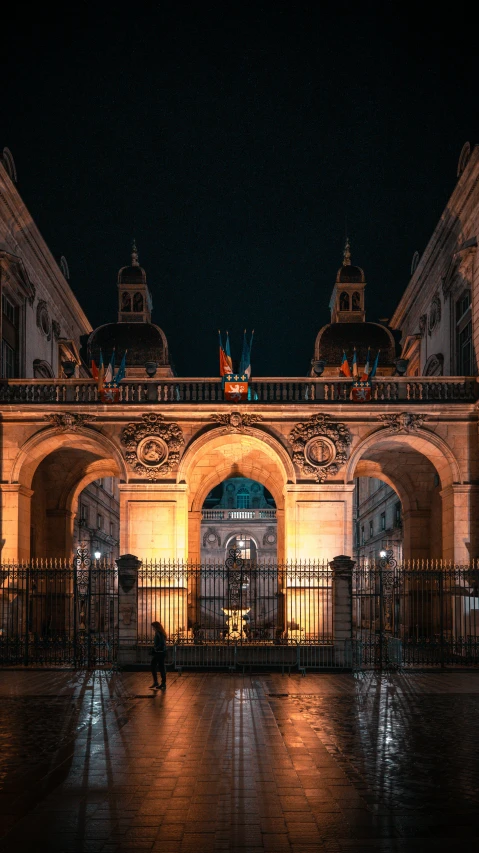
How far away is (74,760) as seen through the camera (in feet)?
36.2

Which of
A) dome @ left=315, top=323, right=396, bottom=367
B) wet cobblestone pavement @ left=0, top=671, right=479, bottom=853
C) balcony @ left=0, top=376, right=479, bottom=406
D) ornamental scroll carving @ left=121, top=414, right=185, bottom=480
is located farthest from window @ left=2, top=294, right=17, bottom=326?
wet cobblestone pavement @ left=0, top=671, right=479, bottom=853

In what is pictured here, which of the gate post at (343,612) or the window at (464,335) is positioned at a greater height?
the window at (464,335)

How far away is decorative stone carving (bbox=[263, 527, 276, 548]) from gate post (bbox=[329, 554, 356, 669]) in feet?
151

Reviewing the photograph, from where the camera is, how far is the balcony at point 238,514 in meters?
70.1

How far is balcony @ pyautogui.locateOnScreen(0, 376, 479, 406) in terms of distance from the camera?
2998cm

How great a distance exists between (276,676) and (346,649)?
2.12 metres

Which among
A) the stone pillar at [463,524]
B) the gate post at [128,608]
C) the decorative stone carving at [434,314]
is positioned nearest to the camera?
the gate post at [128,608]

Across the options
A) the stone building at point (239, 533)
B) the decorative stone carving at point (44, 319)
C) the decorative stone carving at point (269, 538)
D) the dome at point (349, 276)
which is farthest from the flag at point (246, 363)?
the decorative stone carving at point (269, 538)

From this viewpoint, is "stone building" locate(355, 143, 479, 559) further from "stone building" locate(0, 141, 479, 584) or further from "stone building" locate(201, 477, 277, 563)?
"stone building" locate(201, 477, 277, 563)

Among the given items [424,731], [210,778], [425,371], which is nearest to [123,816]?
[210,778]

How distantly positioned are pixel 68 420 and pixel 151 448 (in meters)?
2.91

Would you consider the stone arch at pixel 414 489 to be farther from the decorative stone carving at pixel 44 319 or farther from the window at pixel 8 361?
the decorative stone carving at pixel 44 319

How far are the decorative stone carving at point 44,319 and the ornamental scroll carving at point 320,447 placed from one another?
12.3 metres

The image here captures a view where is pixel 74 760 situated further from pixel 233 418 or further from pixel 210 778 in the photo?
pixel 233 418
